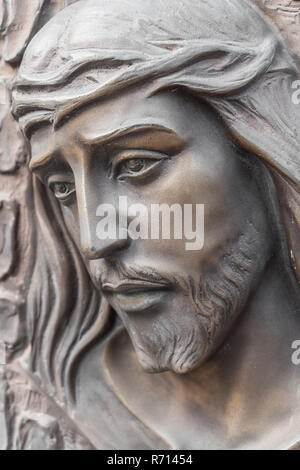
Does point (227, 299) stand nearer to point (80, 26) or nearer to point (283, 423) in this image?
point (283, 423)

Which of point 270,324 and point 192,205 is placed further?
point 270,324

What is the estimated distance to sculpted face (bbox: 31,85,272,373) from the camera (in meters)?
0.89

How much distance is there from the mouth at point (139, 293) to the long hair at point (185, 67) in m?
0.21

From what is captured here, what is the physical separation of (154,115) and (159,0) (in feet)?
0.56

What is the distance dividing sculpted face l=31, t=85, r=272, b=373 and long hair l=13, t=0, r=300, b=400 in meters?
0.03

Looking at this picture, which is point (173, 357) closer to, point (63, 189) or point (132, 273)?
point (132, 273)

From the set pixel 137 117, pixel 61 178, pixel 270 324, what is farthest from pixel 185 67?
pixel 270 324

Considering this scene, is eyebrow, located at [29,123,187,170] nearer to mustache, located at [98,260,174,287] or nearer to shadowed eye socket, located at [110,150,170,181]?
shadowed eye socket, located at [110,150,170,181]

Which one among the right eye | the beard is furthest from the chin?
the right eye

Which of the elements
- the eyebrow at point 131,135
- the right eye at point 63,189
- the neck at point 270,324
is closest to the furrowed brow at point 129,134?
the eyebrow at point 131,135

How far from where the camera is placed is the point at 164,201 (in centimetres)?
92

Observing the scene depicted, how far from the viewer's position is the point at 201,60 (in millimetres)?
884

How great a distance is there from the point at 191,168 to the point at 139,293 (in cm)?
20
